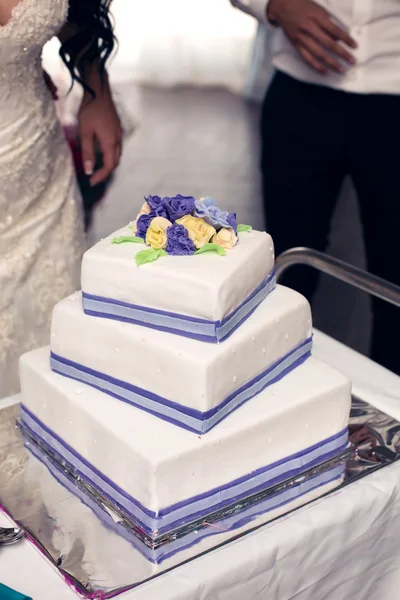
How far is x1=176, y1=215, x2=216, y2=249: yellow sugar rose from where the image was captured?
42.0 inches

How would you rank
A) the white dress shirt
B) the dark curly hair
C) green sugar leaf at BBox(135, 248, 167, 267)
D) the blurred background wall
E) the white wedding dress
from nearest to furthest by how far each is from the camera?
green sugar leaf at BBox(135, 248, 167, 267) < the white wedding dress < the dark curly hair < the white dress shirt < the blurred background wall

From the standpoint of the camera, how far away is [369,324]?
2.94 metres

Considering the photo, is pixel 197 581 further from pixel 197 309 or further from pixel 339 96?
pixel 339 96

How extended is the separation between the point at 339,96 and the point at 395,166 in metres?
0.21

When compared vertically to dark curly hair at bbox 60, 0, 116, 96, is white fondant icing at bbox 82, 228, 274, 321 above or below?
below

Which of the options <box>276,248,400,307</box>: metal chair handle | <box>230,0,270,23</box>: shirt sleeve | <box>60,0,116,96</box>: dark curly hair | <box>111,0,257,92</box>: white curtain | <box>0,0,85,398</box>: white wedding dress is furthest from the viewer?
<box>111,0,257,92</box>: white curtain

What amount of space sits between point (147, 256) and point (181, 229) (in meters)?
0.06

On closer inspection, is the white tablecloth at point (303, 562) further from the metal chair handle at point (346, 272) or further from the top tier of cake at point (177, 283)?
the metal chair handle at point (346, 272)

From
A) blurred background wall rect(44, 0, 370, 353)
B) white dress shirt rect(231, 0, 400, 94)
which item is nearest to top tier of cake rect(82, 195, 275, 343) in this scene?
white dress shirt rect(231, 0, 400, 94)

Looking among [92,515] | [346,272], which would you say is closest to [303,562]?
[92,515]

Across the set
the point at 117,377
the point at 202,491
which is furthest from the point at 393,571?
the point at 117,377

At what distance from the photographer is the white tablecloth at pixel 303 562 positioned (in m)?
0.94

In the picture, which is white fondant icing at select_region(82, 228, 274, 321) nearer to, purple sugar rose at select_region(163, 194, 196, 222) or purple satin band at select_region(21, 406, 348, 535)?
purple sugar rose at select_region(163, 194, 196, 222)

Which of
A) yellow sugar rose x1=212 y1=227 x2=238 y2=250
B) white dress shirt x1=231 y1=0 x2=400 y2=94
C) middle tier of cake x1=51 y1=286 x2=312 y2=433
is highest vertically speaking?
white dress shirt x1=231 y1=0 x2=400 y2=94
